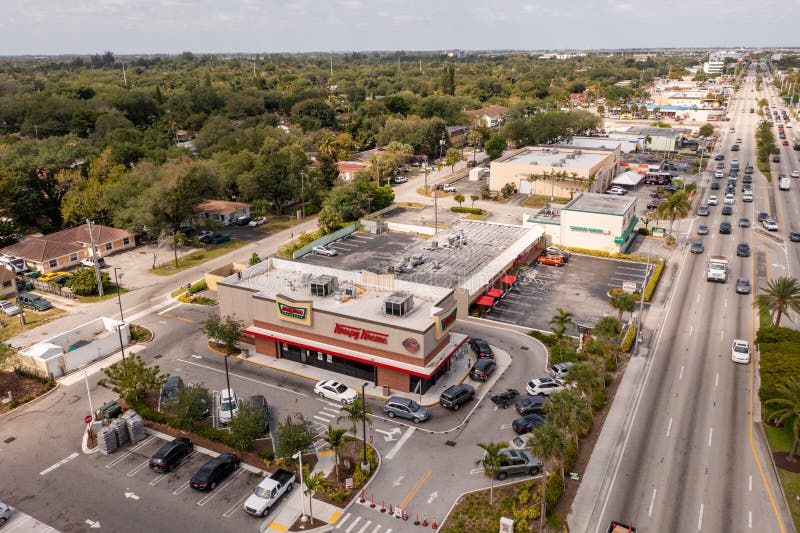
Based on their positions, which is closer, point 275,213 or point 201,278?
point 201,278

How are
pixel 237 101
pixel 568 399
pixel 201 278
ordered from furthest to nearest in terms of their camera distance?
pixel 237 101
pixel 201 278
pixel 568 399

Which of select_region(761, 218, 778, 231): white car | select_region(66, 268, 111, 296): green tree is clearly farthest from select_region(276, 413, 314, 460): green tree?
select_region(761, 218, 778, 231): white car

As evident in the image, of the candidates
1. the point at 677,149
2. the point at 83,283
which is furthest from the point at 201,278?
the point at 677,149

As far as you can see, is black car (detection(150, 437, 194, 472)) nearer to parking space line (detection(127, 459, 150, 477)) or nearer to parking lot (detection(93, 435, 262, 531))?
parking lot (detection(93, 435, 262, 531))

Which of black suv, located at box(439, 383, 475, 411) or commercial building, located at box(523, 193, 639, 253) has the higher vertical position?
commercial building, located at box(523, 193, 639, 253)

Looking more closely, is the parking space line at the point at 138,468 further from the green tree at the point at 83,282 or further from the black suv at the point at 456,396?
the green tree at the point at 83,282

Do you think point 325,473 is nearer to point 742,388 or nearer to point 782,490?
point 782,490

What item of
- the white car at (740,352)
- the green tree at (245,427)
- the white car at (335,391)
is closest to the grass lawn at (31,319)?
the green tree at (245,427)
